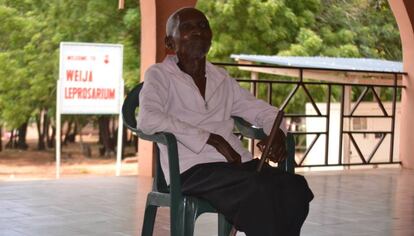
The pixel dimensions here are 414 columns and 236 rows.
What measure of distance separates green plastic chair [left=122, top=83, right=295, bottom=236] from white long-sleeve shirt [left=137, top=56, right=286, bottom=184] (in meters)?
0.06

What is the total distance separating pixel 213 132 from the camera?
2496 mm

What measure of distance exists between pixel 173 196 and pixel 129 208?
1.95 metres

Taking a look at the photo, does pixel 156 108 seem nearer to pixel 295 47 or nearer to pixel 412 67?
pixel 412 67

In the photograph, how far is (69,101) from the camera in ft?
27.2

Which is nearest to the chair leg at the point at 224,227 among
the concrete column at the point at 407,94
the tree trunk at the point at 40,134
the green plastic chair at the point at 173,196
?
the green plastic chair at the point at 173,196

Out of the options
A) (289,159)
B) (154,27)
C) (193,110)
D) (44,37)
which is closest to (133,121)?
(193,110)

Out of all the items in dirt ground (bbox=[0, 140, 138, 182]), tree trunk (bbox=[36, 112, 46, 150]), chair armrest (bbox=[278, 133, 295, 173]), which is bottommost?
dirt ground (bbox=[0, 140, 138, 182])

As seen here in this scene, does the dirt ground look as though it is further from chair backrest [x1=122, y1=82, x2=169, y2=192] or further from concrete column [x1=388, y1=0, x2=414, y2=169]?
chair backrest [x1=122, y1=82, x2=169, y2=192]

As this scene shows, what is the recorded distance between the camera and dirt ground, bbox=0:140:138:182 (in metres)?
15.1

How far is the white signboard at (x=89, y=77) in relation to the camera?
26.5ft

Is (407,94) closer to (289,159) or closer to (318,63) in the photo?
(318,63)

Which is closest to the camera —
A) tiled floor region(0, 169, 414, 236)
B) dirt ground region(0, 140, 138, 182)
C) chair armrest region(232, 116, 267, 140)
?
chair armrest region(232, 116, 267, 140)

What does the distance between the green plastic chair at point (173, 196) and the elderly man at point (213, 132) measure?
0.04 m

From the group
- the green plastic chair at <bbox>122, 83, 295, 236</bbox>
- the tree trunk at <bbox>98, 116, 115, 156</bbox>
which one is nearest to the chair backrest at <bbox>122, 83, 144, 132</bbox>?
the green plastic chair at <bbox>122, 83, 295, 236</bbox>
